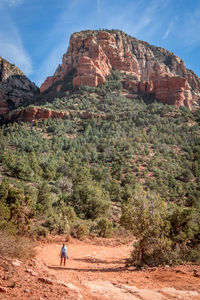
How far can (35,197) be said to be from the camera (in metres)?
17.8

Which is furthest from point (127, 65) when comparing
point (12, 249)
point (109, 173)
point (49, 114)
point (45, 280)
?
point (45, 280)

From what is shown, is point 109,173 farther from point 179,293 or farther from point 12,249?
point 179,293

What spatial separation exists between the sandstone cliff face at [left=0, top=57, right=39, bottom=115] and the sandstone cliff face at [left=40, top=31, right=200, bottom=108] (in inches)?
480

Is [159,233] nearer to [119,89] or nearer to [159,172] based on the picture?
[159,172]

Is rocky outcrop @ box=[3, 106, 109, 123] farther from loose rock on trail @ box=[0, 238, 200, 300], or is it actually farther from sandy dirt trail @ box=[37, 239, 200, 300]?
loose rock on trail @ box=[0, 238, 200, 300]

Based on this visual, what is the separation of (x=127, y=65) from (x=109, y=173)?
246ft

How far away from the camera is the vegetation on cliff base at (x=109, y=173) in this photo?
8.27 metres

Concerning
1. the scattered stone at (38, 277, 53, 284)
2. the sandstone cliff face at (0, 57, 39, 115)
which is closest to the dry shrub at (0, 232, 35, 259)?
the scattered stone at (38, 277, 53, 284)

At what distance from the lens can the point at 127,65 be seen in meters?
91.5

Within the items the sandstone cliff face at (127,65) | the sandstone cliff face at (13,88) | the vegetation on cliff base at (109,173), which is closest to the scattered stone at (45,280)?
the vegetation on cliff base at (109,173)

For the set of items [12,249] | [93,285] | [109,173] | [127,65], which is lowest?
[93,285]

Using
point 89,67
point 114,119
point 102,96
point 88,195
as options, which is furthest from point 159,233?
point 89,67

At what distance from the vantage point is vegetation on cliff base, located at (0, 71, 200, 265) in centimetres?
827

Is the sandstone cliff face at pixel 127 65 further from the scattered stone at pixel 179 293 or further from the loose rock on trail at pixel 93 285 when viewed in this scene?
the scattered stone at pixel 179 293
